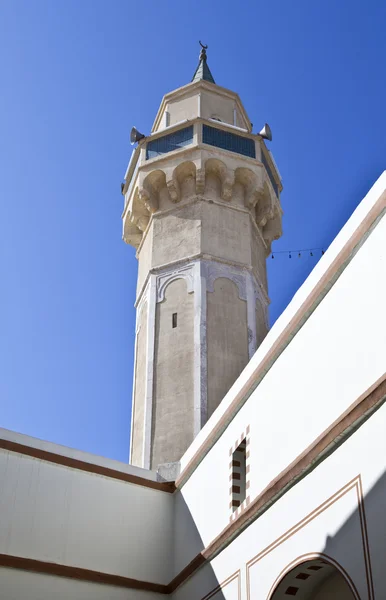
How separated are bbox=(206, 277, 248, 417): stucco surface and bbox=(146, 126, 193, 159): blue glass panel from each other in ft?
11.3

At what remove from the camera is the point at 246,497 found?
29.6 feet

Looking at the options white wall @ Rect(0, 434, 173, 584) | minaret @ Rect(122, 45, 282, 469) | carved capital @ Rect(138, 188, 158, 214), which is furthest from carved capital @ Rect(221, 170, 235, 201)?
white wall @ Rect(0, 434, 173, 584)

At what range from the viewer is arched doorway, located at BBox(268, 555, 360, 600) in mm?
7801

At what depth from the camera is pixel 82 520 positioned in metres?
A: 10.5

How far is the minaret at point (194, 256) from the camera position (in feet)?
45.5

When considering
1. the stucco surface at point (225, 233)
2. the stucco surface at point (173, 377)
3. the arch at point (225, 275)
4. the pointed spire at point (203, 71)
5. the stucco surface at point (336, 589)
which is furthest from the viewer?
the pointed spire at point (203, 71)

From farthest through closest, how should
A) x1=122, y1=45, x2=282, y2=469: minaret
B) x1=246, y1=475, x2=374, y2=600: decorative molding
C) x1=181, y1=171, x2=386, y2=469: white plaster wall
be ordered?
x1=122, y1=45, x2=282, y2=469: minaret, x1=181, y1=171, x2=386, y2=469: white plaster wall, x1=246, y1=475, x2=374, y2=600: decorative molding

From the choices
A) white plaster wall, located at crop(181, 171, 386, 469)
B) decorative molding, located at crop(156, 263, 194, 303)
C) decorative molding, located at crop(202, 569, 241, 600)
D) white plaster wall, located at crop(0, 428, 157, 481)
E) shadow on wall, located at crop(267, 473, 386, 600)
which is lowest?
shadow on wall, located at crop(267, 473, 386, 600)

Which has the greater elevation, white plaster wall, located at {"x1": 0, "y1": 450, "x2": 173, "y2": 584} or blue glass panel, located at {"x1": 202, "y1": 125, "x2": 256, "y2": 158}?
blue glass panel, located at {"x1": 202, "y1": 125, "x2": 256, "y2": 158}

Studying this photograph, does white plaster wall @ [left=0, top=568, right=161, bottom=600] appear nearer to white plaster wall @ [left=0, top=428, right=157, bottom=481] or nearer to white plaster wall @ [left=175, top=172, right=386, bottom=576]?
white plaster wall @ [left=175, top=172, right=386, bottom=576]

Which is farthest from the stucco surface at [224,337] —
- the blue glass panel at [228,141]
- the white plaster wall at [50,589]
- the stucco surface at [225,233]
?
the white plaster wall at [50,589]

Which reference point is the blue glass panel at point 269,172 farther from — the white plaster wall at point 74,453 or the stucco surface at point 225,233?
the white plaster wall at point 74,453

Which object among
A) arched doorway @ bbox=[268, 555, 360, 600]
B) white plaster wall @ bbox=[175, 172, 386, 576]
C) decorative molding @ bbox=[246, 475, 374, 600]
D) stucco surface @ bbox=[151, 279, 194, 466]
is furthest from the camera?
stucco surface @ bbox=[151, 279, 194, 466]

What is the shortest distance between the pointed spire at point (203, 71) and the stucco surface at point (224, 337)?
247 inches
